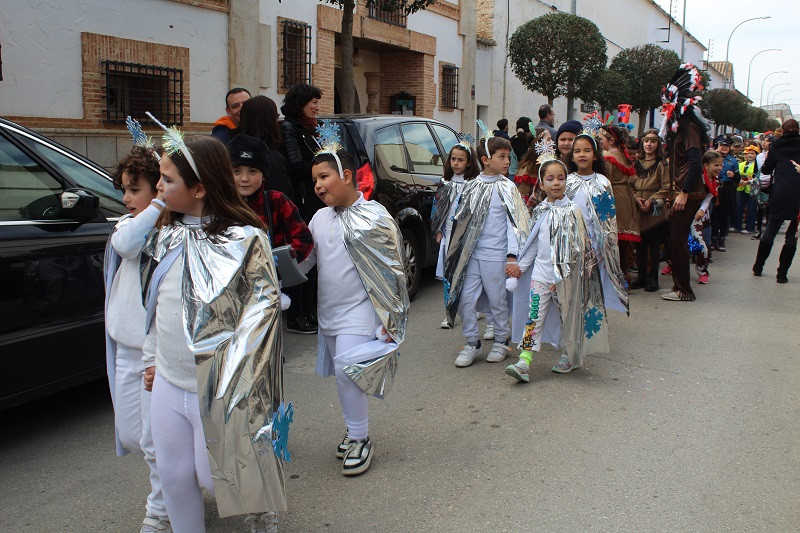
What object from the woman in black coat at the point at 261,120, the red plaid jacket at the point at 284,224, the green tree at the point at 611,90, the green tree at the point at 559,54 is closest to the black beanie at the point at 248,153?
the red plaid jacket at the point at 284,224

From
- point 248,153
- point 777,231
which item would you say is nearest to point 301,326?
point 248,153

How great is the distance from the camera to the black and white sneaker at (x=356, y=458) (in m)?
3.94

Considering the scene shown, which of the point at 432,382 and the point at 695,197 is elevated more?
the point at 695,197

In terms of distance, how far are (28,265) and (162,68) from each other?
867 cm

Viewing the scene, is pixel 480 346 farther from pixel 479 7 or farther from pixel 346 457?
pixel 479 7

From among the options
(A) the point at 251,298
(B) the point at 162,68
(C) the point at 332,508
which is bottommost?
(C) the point at 332,508

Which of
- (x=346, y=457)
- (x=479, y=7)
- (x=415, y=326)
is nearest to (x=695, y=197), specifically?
(x=415, y=326)

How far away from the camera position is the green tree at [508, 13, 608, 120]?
73.0 feet

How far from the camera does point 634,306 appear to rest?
828 centimetres

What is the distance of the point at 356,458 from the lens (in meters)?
3.96

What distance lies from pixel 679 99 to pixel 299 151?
4408 mm

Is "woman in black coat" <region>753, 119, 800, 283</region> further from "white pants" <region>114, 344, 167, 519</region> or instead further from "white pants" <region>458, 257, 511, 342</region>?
"white pants" <region>114, 344, 167, 519</region>

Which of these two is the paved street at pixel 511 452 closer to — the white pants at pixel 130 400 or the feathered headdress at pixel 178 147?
the white pants at pixel 130 400

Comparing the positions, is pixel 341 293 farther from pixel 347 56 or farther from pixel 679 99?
pixel 347 56
